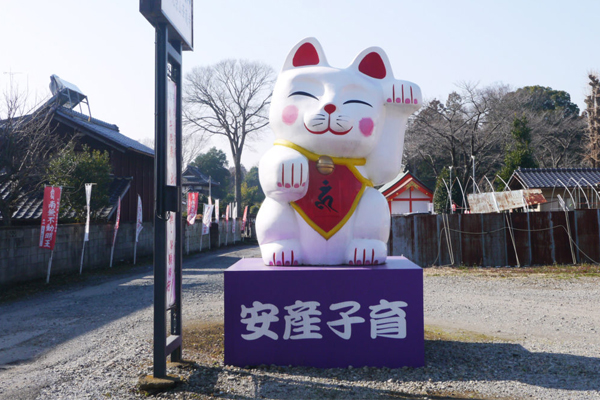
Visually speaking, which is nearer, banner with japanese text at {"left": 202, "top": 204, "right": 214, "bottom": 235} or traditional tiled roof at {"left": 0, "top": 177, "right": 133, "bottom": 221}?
traditional tiled roof at {"left": 0, "top": 177, "right": 133, "bottom": 221}

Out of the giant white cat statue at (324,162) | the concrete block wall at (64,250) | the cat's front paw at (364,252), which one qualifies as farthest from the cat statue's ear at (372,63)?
the concrete block wall at (64,250)

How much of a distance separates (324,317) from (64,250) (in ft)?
31.6

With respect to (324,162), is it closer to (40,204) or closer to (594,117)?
(40,204)

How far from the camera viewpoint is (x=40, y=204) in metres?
14.4

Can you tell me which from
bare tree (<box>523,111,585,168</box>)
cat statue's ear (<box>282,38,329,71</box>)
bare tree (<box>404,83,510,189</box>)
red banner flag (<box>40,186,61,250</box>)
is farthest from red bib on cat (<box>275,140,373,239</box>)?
bare tree (<box>523,111,585,168</box>)

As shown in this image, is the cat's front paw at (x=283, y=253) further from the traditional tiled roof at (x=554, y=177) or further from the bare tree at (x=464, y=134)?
the bare tree at (x=464, y=134)

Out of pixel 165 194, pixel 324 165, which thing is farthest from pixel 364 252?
pixel 165 194

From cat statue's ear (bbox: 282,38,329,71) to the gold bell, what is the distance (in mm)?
970

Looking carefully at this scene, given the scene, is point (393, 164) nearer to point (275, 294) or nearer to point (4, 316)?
point (275, 294)

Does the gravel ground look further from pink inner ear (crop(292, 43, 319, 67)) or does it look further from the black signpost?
pink inner ear (crop(292, 43, 319, 67))

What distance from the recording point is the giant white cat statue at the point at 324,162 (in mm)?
4469

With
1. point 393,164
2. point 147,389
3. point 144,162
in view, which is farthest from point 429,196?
point 147,389

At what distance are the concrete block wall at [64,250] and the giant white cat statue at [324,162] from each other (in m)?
7.46

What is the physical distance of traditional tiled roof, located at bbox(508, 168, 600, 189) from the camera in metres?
20.3
